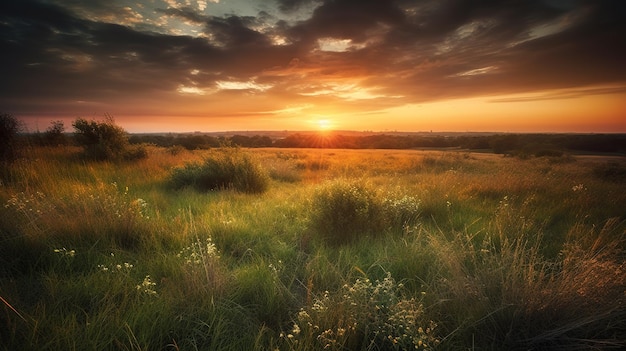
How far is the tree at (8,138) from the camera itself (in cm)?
896

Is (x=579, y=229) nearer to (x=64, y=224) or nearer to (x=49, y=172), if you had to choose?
(x=64, y=224)

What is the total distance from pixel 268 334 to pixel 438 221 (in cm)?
462

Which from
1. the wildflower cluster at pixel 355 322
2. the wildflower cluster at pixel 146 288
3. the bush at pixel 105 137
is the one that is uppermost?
the bush at pixel 105 137

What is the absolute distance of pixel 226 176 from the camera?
9.47m

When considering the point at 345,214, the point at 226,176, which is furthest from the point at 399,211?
the point at 226,176

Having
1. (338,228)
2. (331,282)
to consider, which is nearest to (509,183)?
(338,228)

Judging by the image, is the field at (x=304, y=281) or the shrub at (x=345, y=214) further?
the shrub at (x=345, y=214)

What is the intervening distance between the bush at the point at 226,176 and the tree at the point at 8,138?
4.99m

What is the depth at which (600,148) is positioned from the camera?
742 inches

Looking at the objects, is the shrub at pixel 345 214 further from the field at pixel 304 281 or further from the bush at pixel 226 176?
the bush at pixel 226 176

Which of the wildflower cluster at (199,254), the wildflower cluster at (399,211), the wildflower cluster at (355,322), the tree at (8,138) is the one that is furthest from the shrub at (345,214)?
the tree at (8,138)

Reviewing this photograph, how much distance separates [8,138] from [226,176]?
22.5ft

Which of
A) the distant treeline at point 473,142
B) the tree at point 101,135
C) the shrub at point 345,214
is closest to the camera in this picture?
the shrub at point 345,214

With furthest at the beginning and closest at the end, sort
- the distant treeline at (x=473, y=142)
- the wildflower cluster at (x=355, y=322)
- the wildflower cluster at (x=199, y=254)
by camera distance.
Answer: the distant treeline at (x=473, y=142) → the wildflower cluster at (x=199, y=254) → the wildflower cluster at (x=355, y=322)
